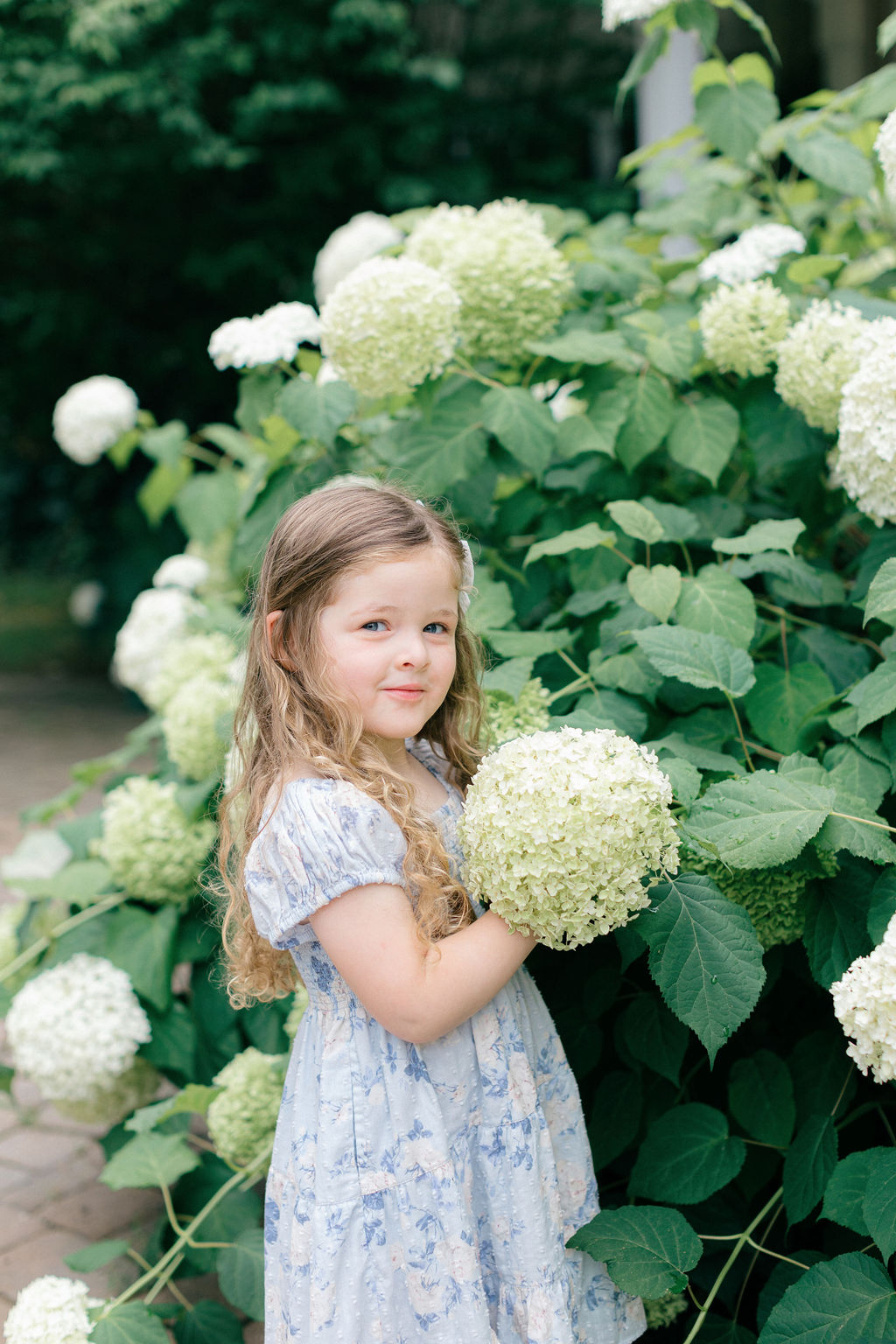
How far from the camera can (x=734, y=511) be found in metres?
1.88

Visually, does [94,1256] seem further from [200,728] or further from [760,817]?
[760,817]

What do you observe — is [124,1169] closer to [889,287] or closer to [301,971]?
[301,971]

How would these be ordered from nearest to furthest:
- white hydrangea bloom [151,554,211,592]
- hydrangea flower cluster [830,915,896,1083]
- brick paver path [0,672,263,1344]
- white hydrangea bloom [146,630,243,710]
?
hydrangea flower cluster [830,915,896,1083]
brick paver path [0,672,263,1344]
white hydrangea bloom [146,630,243,710]
white hydrangea bloom [151,554,211,592]

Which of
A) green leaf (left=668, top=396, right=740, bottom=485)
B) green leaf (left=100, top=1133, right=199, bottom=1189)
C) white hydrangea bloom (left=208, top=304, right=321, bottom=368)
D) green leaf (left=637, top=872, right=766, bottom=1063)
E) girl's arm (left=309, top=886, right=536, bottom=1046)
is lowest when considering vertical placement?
green leaf (left=100, top=1133, right=199, bottom=1189)

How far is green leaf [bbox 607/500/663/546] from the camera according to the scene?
5.31ft

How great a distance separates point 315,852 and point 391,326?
2.98 ft

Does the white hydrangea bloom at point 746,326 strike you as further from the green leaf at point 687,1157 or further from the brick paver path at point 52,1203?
the brick paver path at point 52,1203

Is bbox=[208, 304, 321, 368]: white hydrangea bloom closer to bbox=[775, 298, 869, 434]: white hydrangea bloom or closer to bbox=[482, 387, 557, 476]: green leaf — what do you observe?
bbox=[482, 387, 557, 476]: green leaf

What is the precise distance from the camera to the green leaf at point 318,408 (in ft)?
6.19

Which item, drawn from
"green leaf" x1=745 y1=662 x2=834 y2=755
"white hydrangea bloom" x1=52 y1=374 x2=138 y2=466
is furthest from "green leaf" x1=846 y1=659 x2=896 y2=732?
"white hydrangea bloom" x1=52 y1=374 x2=138 y2=466

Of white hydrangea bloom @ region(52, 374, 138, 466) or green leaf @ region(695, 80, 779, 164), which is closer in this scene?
green leaf @ region(695, 80, 779, 164)

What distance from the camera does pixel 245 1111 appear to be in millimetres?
1830

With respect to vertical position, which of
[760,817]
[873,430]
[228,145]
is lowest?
[760,817]

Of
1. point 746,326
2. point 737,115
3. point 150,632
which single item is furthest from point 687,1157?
point 150,632
